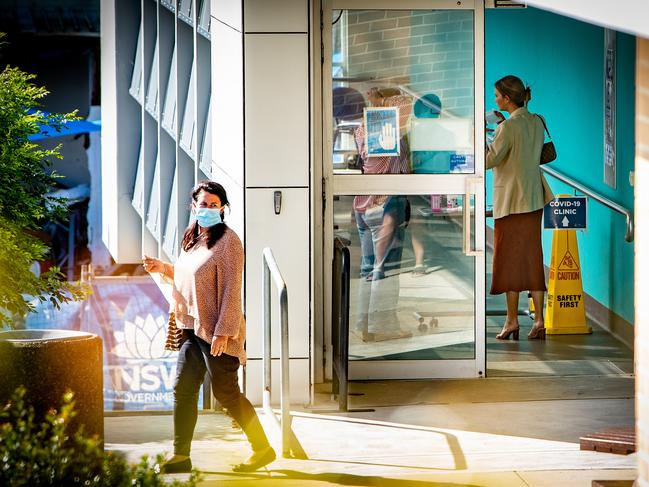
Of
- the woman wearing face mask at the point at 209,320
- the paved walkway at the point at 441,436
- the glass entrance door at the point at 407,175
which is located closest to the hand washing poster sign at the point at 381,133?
the glass entrance door at the point at 407,175

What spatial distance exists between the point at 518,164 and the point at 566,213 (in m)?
1.37

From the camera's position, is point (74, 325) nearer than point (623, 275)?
No

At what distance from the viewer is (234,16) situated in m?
7.74

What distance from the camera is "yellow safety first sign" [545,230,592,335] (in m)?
10.6

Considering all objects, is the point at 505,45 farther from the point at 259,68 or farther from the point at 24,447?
the point at 24,447

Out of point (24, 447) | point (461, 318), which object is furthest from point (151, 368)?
point (24, 447)

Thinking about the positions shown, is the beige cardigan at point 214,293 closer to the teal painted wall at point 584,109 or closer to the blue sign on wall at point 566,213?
the teal painted wall at point 584,109

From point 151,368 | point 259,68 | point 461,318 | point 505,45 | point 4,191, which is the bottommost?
point 151,368

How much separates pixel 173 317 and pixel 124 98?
974 centimetres

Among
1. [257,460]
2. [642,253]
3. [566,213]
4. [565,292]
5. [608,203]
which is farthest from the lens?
[566,213]

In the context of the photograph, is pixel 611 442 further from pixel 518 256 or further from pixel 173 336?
pixel 518 256

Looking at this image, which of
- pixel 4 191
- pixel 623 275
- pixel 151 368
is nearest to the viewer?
pixel 4 191

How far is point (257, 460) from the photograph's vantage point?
6.28m

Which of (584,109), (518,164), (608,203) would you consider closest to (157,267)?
(518,164)
